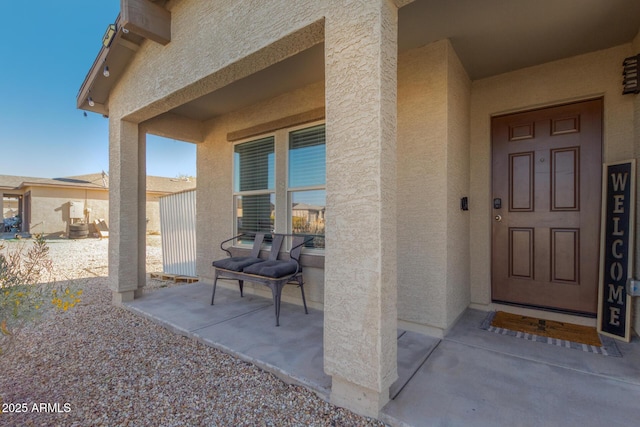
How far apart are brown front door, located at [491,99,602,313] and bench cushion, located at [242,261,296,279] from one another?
244 cm

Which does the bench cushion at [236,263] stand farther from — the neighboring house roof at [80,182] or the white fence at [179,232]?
the neighboring house roof at [80,182]

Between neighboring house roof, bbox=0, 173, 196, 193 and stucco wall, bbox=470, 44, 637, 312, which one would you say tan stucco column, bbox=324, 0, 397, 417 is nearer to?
stucco wall, bbox=470, 44, 637, 312

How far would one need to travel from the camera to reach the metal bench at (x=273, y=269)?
3.21m

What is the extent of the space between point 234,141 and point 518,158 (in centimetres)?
398

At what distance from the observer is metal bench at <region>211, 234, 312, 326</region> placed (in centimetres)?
321

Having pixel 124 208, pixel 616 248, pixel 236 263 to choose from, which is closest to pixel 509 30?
pixel 616 248

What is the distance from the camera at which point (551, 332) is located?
9.05ft

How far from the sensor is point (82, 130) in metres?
15.3

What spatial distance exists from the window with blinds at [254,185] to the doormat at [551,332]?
3068 mm

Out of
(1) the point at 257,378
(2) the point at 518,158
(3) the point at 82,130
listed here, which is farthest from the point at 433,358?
(3) the point at 82,130

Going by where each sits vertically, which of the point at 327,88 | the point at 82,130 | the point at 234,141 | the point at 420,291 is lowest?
the point at 420,291

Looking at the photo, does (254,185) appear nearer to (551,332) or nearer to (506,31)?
(506,31)

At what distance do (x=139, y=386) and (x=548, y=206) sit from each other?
163 inches

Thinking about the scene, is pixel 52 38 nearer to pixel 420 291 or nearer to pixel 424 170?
pixel 424 170
